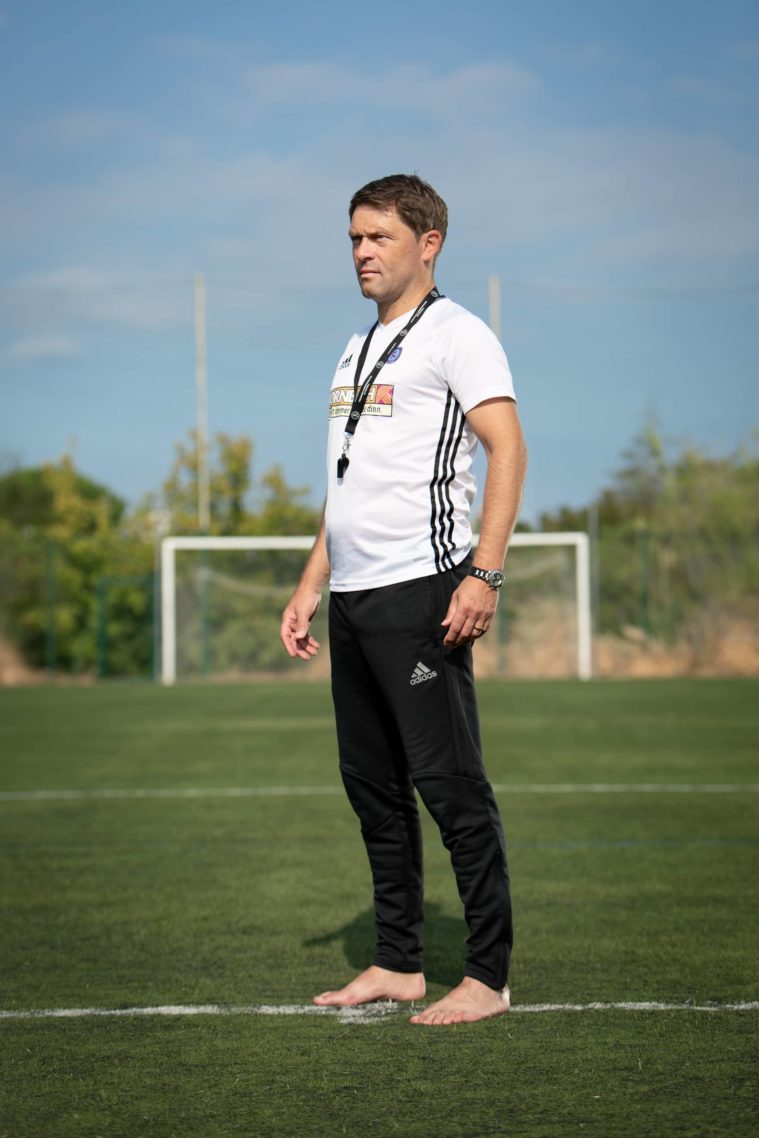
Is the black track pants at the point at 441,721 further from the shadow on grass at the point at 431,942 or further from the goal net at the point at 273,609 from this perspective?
the goal net at the point at 273,609

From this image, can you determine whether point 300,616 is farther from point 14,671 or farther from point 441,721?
point 14,671

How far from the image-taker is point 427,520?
3.64 metres

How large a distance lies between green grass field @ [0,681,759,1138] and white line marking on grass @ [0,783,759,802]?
0.04 metres

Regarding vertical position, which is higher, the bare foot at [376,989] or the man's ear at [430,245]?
the man's ear at [430,245]

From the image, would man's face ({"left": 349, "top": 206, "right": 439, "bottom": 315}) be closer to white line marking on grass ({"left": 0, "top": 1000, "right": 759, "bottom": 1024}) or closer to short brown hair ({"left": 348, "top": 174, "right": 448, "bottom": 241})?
short brown hair ({"left": 348, "top": 174, "right": 448, "bottom": 241})

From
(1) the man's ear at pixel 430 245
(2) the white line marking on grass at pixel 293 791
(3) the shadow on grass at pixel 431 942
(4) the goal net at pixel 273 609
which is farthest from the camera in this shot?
(4) the goal net at pixel 273 609

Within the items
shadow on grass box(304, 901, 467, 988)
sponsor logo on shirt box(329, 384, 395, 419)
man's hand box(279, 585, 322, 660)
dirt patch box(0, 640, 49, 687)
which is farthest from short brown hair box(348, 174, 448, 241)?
dirt patch box(0, 640, 49, 687)

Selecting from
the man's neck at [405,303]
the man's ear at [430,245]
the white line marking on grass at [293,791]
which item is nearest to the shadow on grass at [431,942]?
the man's neck at [405,303]

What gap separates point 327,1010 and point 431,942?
98 centimetres

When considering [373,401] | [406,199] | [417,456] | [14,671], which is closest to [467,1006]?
[417,456]

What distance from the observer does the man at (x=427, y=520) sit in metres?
3.58

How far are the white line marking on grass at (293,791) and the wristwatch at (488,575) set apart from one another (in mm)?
5454

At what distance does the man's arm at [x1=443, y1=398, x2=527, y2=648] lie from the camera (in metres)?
3.52

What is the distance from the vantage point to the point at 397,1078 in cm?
316
